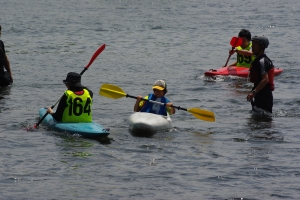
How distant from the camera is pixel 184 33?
2792 cm

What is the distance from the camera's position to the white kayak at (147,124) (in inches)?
456

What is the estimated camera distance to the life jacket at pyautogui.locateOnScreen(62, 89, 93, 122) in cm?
1112

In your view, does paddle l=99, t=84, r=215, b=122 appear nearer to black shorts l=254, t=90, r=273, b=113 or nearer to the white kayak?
the white kayak

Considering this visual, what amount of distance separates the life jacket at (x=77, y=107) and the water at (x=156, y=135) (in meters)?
0.37

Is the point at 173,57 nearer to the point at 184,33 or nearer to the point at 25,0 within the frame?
the point at 184,33

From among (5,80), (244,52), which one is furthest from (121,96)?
(244,52)

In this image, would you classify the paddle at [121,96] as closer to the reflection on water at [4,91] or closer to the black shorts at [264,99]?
the black shorts at [264,99]

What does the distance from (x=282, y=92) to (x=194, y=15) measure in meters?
18.8

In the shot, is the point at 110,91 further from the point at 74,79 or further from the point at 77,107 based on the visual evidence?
the point at 74,79

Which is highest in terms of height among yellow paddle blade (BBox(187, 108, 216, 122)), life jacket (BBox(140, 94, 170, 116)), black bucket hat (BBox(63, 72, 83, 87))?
black bucket hat (BBox(63, 72, 83, 87))

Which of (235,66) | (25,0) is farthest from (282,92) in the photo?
(25,0)

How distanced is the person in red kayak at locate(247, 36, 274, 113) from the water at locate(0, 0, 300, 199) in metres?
0.60

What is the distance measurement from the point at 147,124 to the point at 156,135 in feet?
0.81

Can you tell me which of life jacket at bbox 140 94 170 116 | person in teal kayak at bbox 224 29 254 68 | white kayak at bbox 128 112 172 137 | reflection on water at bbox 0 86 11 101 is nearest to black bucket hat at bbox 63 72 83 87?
white kayak at bbox 128 112 172 137
